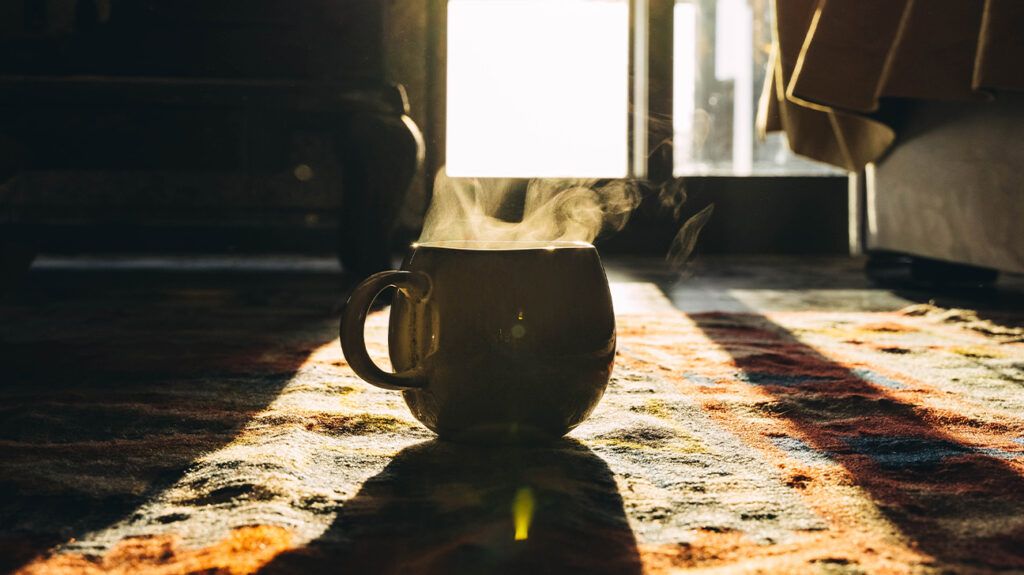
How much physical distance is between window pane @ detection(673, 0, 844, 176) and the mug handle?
113 inches

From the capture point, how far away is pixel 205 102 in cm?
162

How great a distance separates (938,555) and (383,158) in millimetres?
1399

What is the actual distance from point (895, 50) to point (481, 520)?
4.44 feet

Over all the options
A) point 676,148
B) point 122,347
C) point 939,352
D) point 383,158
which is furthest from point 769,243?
point 122,347

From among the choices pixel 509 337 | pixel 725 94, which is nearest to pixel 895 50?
pixel 509 337

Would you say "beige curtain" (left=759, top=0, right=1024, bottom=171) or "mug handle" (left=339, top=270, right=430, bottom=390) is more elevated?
"beige curtain" (left=759, top=0, right=1024, bottom=171)

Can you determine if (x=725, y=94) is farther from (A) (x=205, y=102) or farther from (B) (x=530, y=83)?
(A) (x=205, y=102)

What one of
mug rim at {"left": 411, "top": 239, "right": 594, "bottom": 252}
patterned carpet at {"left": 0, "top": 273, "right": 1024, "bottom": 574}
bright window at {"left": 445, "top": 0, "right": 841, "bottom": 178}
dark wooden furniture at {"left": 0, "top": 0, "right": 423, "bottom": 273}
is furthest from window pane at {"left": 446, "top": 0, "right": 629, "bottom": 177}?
mug rim at {"left": 411, "top": 239, "right": 594, "bottom": 252}

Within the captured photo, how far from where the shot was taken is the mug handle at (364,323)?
19.3 inches

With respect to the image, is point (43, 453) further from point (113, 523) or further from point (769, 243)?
point (769, 243)

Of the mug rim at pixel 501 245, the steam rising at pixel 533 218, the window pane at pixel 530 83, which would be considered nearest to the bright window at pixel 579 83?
the window pane at pixel 530 83

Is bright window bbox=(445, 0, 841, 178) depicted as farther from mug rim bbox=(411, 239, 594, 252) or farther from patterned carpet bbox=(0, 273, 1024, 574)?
mug rim bbox=(411, 239, 594, 252)

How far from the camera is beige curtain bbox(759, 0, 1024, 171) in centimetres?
125

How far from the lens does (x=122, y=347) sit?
1.03 meters
